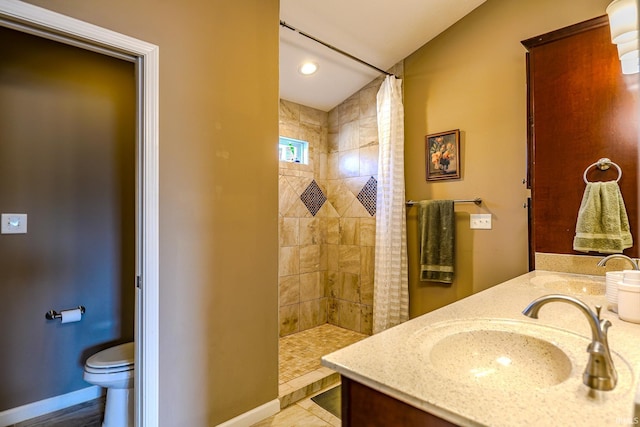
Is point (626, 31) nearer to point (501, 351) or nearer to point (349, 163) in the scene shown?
point (501, 351)

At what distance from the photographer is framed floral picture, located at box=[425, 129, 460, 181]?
255cm

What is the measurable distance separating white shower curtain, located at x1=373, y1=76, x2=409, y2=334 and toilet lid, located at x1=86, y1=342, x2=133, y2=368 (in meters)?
1.81

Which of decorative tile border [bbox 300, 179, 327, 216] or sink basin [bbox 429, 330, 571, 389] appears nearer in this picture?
sink basin [bbox 429, 330, 571, 389]

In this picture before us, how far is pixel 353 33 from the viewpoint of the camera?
2439 millimetres

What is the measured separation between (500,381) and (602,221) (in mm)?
1169

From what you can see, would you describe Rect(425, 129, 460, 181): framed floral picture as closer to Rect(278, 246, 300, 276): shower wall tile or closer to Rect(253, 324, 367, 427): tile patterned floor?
Rect(278, 246, 300, 276): shower wall tile

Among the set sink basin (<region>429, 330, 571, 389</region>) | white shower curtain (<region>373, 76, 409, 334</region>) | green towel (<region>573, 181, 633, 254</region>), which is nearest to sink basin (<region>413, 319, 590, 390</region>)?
sink basin (<region>429, 330, 571, 389</region>)

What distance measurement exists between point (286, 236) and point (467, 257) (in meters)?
1.59

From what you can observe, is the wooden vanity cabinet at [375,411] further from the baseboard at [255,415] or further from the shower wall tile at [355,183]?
the shower wall tile at [355,183]

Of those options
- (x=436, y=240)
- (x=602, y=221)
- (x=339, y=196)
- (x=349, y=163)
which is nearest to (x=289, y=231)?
(x=339, y=196)

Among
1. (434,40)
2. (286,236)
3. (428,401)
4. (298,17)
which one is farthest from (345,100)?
(428,401)

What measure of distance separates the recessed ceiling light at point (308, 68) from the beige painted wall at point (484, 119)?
0.83 metres

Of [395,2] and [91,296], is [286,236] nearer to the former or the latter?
[91,296]

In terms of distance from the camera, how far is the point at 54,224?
210 centimetres
